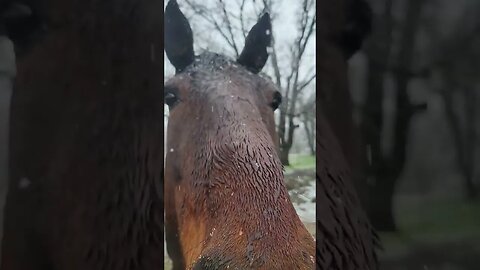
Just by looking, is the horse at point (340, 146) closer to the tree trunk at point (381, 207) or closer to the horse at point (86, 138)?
the tree trunk at point (381, 207)

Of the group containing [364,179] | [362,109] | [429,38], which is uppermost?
[429,38]

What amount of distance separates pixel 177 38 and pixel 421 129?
0.45 m

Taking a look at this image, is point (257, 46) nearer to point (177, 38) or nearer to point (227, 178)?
point (177, 38)

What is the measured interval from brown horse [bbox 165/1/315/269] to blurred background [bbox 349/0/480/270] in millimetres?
160

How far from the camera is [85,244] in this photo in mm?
780

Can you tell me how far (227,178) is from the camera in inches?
37.5

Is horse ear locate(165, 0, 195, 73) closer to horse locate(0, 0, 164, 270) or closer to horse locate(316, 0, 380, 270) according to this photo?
horse locate(0, 0, 164, 270)

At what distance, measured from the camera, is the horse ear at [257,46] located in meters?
0.96

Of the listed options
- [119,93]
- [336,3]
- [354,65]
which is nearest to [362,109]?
[354,65]

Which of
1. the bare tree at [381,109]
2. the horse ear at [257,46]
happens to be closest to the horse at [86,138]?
the horse ear at [257,46]

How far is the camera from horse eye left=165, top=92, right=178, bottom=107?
94cm

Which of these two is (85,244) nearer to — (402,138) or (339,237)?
(339,237)

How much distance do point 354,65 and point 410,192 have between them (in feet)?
0.72

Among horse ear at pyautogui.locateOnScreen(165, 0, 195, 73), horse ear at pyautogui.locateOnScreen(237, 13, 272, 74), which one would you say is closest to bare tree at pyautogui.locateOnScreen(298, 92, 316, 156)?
horse ear at pyautogui.locateOnScreen(237, 13, 272, 74)
